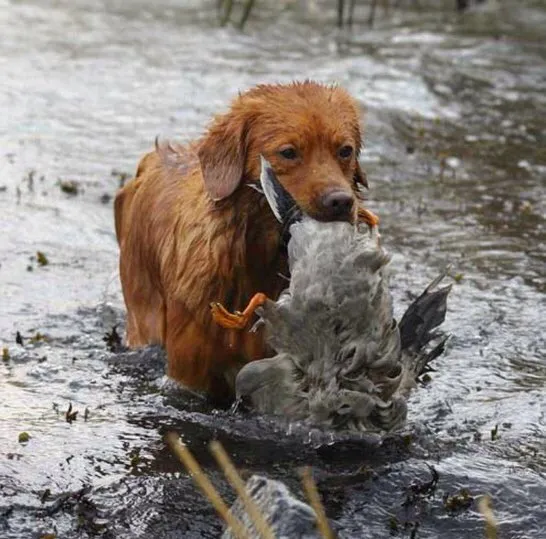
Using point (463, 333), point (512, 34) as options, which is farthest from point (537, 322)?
point (512, 34)

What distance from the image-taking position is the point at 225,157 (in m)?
6.06

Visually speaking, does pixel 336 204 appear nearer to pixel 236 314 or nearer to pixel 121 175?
pixel 236 314

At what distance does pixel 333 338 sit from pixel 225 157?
3.35ft

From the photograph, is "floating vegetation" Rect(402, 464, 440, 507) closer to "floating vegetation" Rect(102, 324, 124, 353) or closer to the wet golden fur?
the wet golden fur

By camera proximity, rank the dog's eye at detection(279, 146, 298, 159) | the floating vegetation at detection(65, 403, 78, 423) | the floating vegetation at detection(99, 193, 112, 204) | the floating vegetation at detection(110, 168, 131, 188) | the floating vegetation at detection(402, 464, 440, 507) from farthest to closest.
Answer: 1. the floating vegetation at detection(110, 168, 131, 188)
2. the floating vegetation at detection(99, 193, 112, 204)
3. the floating vegetation at detection(65, 403, 78, 423)
4. the dog's eye at detection(279, 146, 298, 159)
5. the floating vegetation at detection(402, 464, 440, 507)

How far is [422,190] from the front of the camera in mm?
11203

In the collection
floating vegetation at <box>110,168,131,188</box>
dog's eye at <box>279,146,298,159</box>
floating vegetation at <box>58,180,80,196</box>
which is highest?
dog's eye at <box>279,146,298,159</box>

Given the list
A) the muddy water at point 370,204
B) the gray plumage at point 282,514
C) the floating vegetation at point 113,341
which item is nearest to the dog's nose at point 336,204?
the muddy water at point 370,204

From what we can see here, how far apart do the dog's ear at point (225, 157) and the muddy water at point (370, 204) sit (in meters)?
1.08

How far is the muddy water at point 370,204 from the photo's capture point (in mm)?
5633

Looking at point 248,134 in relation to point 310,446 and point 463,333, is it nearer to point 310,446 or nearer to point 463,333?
point 310,446

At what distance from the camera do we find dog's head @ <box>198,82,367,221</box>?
5.69m

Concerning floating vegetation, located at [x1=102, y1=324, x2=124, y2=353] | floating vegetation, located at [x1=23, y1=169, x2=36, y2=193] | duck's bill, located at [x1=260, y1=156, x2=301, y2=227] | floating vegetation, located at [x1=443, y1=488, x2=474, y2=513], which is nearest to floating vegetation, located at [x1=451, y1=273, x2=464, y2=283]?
floating vegetation, located at [x1=102, y1=324, x2=124, y2=353]

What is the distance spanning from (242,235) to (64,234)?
4073 mm
